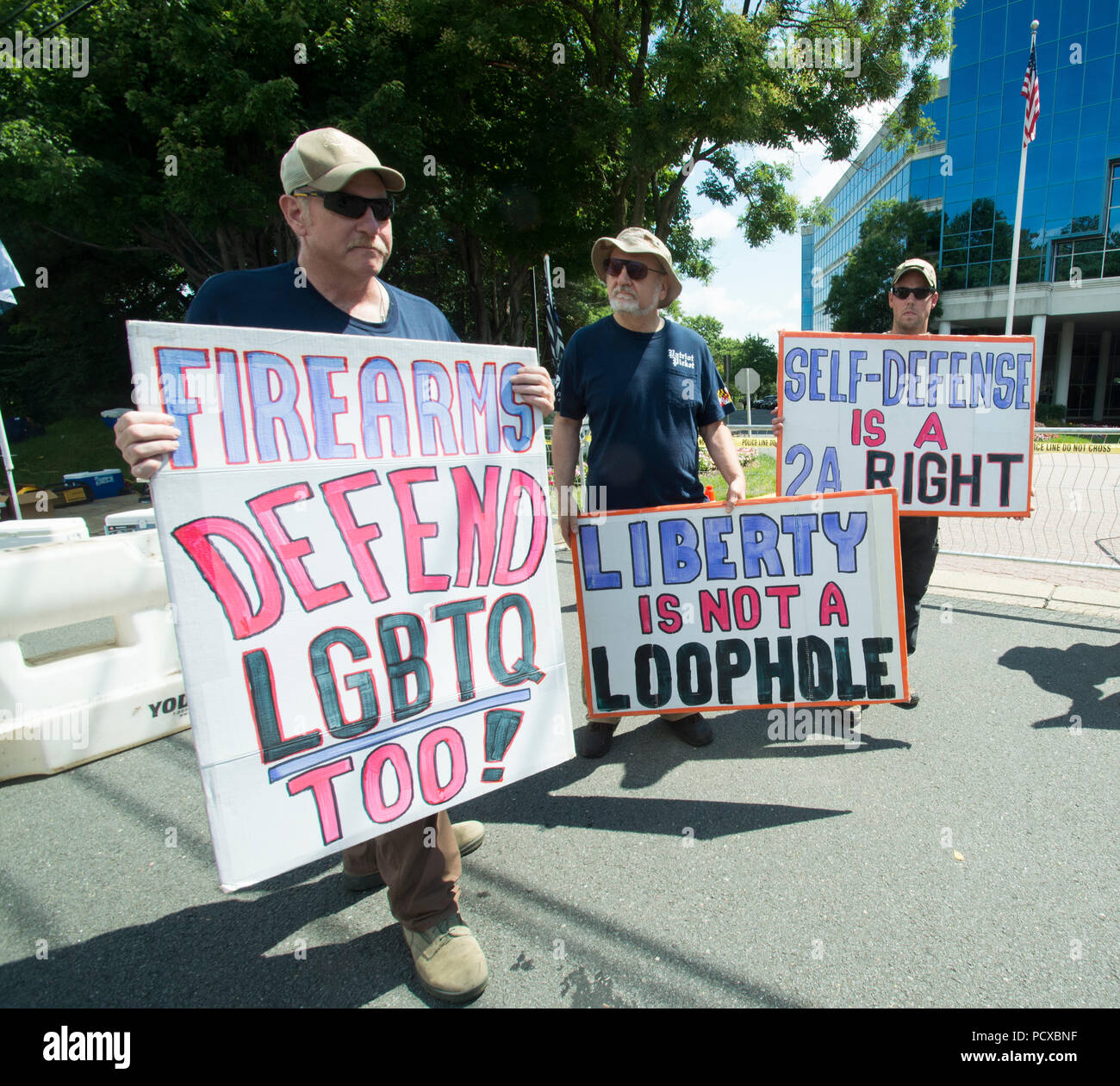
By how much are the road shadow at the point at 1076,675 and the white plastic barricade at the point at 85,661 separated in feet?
15.1

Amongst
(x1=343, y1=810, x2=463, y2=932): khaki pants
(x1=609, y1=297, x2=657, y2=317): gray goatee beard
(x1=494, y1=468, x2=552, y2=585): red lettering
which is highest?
(x1=609, y1=297, x2=657, y2=317): gray goatee beard

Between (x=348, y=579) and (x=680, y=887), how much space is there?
5.16 feet

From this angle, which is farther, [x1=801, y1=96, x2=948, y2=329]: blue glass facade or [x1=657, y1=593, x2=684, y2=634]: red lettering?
[x1=801, y1=96, x2=948, y2=329]: blue glass facade

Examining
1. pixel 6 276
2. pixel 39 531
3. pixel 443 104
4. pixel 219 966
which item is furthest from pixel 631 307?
pixel 443 104

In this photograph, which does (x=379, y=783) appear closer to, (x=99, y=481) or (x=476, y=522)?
(x=476, y=522)

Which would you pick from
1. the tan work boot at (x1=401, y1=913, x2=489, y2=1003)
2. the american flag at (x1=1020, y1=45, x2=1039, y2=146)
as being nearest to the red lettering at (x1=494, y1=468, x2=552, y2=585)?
the tan work boot at (x1=401, y1=913, x2=489, y2=1003)

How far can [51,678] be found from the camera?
343 centimetres

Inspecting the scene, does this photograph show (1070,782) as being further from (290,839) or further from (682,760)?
(290,839)

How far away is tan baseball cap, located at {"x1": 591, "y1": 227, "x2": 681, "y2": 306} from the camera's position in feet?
9.50

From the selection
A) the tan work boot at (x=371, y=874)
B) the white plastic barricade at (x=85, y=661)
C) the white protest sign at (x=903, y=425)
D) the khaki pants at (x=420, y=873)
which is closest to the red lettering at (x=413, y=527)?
the khaki pants at (x=420, y=873)

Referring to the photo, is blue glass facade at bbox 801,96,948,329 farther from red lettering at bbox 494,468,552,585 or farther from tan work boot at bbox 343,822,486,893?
tan work boot at bbox 343,822,486,893

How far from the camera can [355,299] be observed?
216cm

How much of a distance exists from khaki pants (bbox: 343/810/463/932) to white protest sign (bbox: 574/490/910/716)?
1232 mm
